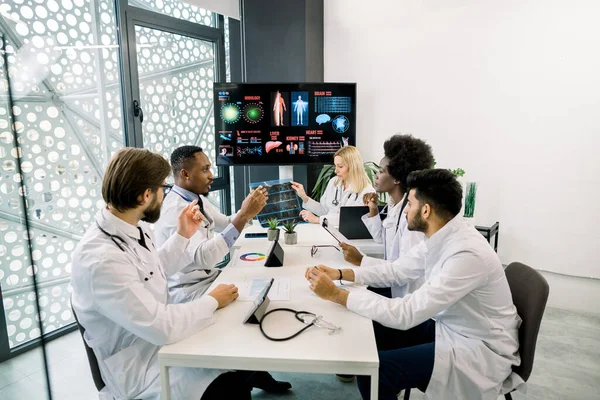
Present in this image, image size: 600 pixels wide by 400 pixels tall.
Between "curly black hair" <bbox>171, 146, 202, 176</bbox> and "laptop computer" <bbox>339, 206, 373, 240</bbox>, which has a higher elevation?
"curly black hair" <bbox>171, 146, 202, 176</bbox>

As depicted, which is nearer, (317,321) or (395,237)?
(317,321)

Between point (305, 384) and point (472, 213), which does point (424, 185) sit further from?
point (472, 213)

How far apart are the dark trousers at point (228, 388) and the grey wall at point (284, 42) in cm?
283

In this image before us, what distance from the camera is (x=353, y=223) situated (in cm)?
270

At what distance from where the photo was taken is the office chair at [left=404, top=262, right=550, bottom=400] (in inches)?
61.2

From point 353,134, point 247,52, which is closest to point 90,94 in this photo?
point 247,52

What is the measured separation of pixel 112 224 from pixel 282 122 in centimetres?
242

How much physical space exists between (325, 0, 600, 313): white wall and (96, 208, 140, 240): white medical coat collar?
126 inches

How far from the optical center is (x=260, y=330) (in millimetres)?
1450

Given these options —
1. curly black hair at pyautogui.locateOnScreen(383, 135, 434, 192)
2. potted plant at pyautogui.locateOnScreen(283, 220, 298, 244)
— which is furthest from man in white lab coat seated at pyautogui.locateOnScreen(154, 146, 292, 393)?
curly black hair at pyautogui.locateOnScreen(383, 135, 434, 192)

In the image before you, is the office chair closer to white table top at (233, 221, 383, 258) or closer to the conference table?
the conference table

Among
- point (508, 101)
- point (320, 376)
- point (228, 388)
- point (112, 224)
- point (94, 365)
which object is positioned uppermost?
point (508, 101)

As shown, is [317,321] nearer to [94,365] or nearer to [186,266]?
[94,365]

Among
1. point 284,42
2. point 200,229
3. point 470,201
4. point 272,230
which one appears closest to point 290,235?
point 272,230
